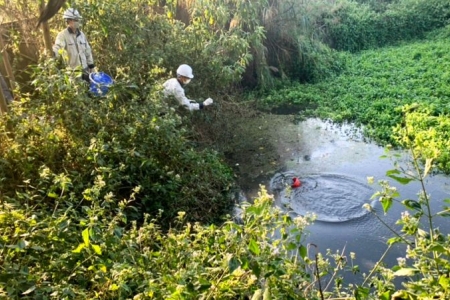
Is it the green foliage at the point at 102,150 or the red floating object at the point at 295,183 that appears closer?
the green foliage at the point at 102,150

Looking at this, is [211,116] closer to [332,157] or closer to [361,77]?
[332,157]

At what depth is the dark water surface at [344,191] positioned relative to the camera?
15.9 ft

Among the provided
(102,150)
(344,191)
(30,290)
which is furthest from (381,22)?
(30,290)

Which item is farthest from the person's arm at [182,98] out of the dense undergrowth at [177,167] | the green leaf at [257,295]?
the green leaf at [257,295]

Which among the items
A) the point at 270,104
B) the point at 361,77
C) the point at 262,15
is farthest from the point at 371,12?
the point at 270,104

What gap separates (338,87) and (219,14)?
12.6ft

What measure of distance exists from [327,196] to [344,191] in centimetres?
28

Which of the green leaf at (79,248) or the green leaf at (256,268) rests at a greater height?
the green leaf at (79,248)

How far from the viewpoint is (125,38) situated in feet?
22.1

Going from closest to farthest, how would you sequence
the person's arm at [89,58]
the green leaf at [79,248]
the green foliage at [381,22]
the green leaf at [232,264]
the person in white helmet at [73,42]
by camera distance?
1. the green leaf at [232,264]
2. the green leaf at [79,248]
3. the person in white helmet at [73,42]
4. the person's arm at [89,58]
5. the green foliage at [381,22]

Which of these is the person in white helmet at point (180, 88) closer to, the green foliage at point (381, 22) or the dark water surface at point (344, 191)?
the dark water surface at point (344, 191)

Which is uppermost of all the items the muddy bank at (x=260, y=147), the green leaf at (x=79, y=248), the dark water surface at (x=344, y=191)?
the green leaf at (x=79, y=248)

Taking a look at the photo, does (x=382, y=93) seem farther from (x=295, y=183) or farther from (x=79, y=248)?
(x=79, y=248)

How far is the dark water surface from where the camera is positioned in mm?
4840
